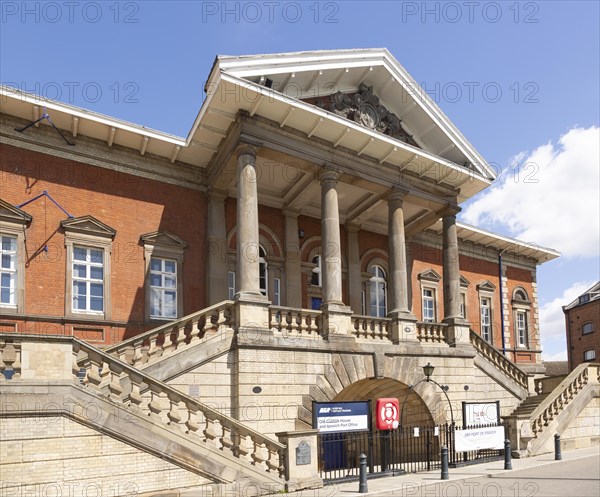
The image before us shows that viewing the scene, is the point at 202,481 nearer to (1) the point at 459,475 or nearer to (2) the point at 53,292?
(1) the point at 459,475

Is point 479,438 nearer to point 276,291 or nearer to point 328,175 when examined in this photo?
point 276,291

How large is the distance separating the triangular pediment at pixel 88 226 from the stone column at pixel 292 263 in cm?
647

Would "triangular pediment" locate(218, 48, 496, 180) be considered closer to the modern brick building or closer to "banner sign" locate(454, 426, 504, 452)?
"banner sign" locate(454, 426, 504, 452)

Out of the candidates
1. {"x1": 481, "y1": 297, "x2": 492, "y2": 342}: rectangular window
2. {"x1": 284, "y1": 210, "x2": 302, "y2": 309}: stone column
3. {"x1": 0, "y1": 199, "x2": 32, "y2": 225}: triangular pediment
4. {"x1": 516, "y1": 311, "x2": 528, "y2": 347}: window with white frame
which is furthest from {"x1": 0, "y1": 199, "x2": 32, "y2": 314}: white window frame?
{"x1": 516, "y1": 311, "x2": 528, "y2": 347}: window with white frame

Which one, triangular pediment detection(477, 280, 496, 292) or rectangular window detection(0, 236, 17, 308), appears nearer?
rectangular window detection(0, 236, 17, 308)

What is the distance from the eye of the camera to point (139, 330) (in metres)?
19.2

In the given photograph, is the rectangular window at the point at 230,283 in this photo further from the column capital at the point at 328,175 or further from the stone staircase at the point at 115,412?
the stone staircase at the point at 115,412

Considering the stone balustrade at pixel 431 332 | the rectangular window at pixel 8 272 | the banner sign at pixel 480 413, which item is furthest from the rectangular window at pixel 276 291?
the rectangular window at pixel 8 272

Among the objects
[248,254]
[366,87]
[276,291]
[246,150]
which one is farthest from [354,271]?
[246,150]

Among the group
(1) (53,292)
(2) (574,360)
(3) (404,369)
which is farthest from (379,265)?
(2) (574,360)

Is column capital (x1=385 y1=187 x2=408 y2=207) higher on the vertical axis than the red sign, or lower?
higher

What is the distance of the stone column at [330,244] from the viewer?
18.8 meters

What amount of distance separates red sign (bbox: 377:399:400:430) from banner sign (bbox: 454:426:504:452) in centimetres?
172

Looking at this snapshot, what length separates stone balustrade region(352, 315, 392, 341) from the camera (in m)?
19.4
